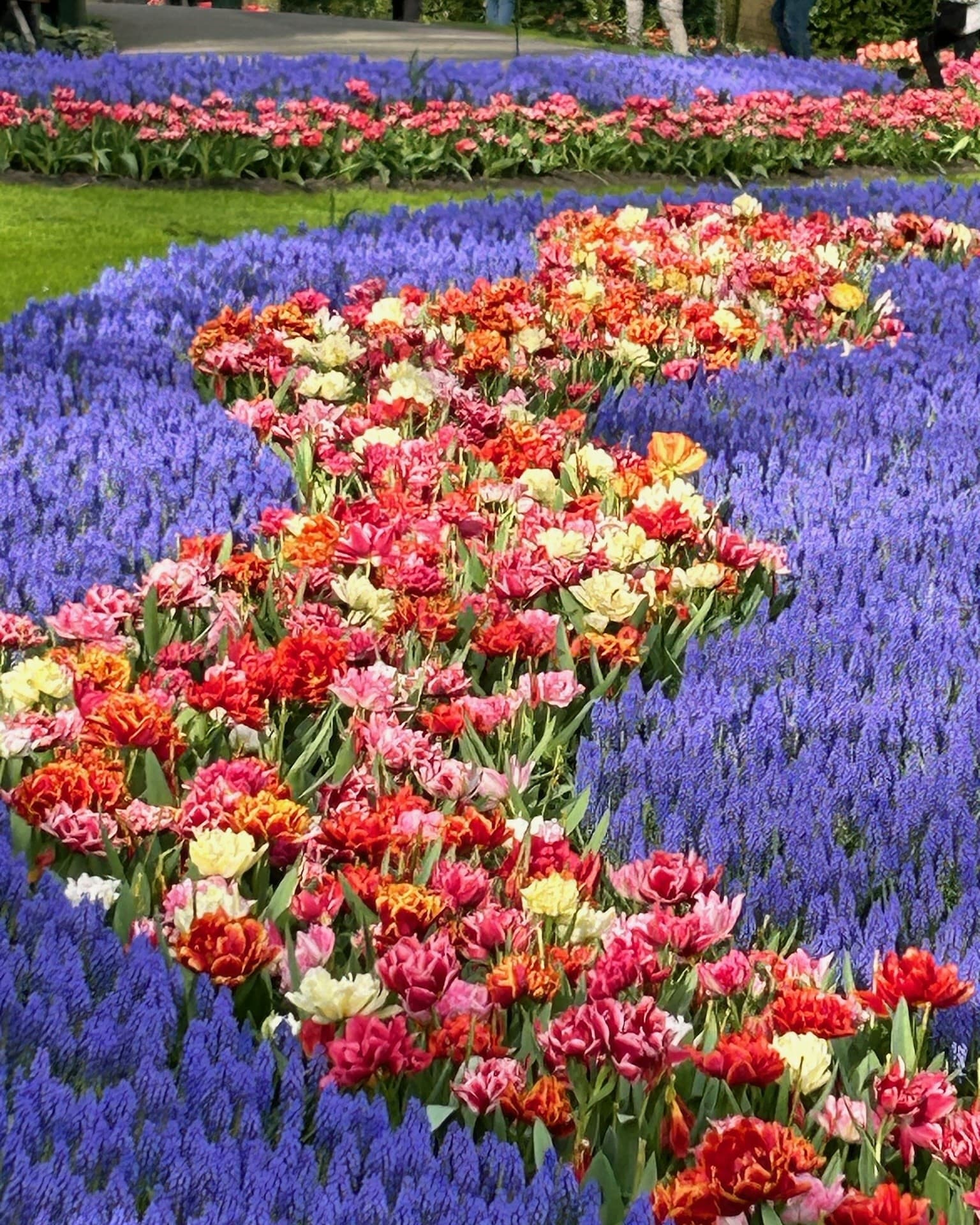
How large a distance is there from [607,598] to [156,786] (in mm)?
1227

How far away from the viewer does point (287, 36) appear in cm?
2091

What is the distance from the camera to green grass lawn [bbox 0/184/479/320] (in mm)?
8641

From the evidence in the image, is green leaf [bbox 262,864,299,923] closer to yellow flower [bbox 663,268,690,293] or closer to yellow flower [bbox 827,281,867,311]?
yellow flower [bbox 827,281,867,311]

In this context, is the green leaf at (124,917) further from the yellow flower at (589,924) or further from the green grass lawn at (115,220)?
the green grass lawn at (115,220)

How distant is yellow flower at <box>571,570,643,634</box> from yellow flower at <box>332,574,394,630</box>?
16.7 inches

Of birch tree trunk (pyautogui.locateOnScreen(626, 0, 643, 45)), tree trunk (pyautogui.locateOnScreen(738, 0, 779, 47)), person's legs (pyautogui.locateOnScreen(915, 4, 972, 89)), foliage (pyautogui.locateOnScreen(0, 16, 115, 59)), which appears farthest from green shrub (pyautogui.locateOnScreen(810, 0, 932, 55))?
foliage (pyautogui.locateOnScreen(0, 16, 115, 59))

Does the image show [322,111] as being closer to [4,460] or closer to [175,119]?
[175,119]

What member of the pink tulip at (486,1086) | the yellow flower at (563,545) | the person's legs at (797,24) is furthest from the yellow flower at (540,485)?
the person's legs at (797,24)

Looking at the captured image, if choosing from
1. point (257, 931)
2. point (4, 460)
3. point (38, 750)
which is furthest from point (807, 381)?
point (257, 931)

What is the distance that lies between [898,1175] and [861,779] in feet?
3.43

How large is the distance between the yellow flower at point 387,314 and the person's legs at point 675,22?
1478 cm

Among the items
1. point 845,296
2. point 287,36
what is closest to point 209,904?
point 845,296

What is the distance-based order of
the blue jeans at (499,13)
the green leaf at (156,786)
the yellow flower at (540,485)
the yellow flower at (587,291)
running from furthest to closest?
the blue jeans at (499,13) → the yellow flower at (587,291) → the yellow flower at (540,485) → the green leaf at (156,786)

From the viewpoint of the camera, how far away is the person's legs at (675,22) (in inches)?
786
